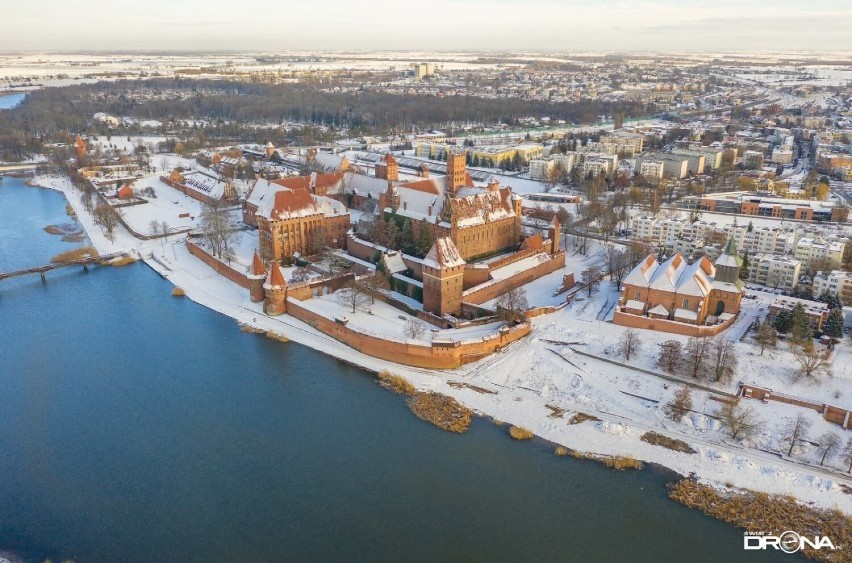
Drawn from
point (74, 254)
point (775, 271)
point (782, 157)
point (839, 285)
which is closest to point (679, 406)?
point (839, 285)

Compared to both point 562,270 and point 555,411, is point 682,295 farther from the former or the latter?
point 562,270

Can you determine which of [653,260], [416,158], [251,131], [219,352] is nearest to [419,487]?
[219,352]

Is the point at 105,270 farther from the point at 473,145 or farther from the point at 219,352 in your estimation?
the point at 473,145

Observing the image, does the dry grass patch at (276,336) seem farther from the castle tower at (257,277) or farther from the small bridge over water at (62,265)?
the small bridge over water at (62,265)

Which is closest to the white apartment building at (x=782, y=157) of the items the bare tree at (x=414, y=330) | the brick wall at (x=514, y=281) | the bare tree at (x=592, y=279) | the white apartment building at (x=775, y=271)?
the white apartment building at (x=775, y=271)

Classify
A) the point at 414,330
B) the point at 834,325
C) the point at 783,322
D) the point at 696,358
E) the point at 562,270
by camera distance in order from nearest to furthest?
1. the point at 696,358
2. the point at 834,325
3. the point at 783,322
4. the point at 414,330
5. the point at 562,270

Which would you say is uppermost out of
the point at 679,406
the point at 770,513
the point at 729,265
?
the point at 729,265
